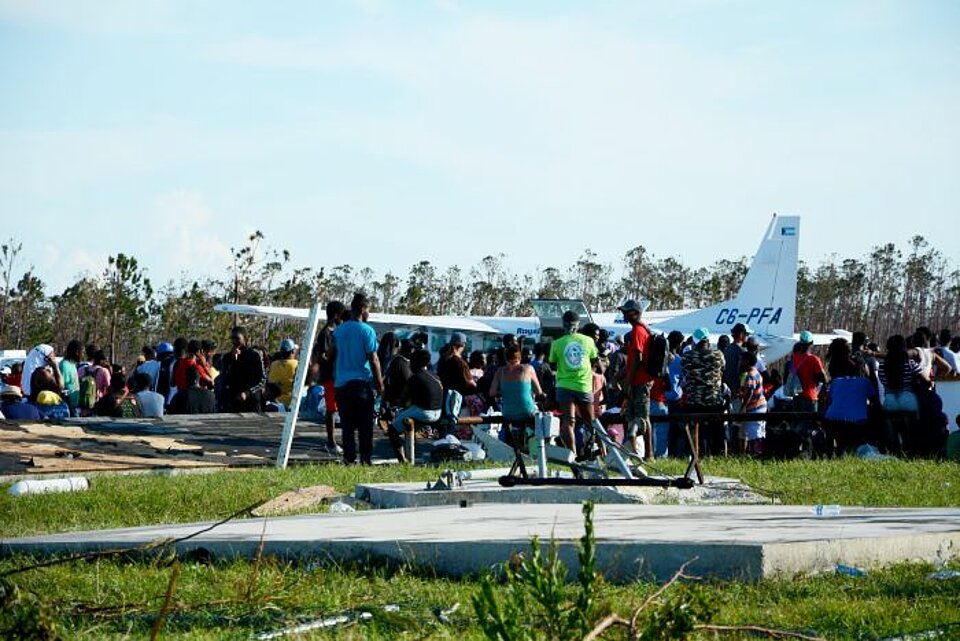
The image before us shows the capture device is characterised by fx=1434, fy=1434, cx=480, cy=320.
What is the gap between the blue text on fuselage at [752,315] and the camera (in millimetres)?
43719

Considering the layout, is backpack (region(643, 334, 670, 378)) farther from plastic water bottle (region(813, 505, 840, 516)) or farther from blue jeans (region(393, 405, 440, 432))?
plastic water bottle (region(813, 505, 840, 516))

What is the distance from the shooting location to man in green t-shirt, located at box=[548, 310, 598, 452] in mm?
14703

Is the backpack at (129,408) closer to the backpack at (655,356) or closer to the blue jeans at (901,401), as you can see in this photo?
the backpack at (655,356)

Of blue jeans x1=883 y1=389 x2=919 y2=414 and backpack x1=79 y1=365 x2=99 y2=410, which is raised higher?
blue jeans x1=883 y1=389 x2=919 y2=414

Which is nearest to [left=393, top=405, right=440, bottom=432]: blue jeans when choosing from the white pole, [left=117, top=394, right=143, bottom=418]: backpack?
the white pole

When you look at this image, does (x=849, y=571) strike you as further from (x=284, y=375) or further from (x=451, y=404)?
(x=284, y=375)

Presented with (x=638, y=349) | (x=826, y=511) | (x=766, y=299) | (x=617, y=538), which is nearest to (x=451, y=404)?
(x=638, y=349)

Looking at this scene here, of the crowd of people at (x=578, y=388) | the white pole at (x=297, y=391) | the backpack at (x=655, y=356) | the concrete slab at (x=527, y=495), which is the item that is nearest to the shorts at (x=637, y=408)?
the crowd of people at (x=578, y=388)

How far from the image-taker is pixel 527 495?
33.4ft

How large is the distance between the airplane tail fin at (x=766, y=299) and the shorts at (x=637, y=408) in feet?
87.1

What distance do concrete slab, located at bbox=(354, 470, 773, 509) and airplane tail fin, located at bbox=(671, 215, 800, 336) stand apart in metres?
32.0

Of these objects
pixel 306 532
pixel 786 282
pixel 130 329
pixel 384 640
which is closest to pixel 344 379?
pixel 306 532

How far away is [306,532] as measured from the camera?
7555mm

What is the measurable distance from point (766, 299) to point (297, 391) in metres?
32.6
